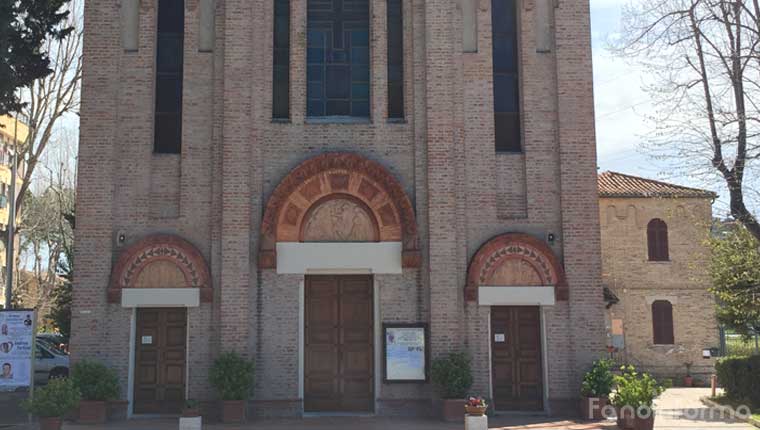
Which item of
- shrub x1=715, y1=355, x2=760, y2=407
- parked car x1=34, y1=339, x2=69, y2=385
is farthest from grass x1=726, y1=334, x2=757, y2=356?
parked car x1=34, y1=339, x2=69, y2=385

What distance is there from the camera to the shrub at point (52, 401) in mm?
14219

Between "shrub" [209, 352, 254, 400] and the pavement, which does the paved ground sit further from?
"shrub" [209, 352, 254, 400]

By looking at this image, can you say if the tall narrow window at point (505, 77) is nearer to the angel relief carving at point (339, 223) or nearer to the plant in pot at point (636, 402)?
the angel relief carving at point (339, 223)

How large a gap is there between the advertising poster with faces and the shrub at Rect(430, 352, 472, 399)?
27.1 feet

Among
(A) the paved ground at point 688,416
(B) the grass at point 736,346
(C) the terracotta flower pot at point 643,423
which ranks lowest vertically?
(A) the paved ground at point 688,416

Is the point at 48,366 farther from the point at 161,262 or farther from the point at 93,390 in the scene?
the point at 161,262

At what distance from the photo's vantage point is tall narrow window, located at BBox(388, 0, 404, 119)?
715 inches

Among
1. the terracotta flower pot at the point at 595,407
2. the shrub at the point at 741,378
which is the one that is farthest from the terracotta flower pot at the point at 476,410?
the shrub at the point at 741,378

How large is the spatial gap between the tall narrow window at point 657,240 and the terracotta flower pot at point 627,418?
15.5 meters

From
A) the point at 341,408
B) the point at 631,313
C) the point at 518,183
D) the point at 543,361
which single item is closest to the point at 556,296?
the point at 543,361

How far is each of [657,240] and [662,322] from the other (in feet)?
10.2

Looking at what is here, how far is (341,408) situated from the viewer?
17.2 m

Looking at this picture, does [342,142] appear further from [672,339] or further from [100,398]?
[672,339]

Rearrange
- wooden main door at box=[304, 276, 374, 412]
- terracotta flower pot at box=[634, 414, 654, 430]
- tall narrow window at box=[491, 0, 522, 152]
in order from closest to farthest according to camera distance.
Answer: terracotta flower pot at box=[634, 414, 654, 430] → wooden main door at box=[304, 276, 374, 412] → tall narrow window at box=[491, 0, 522, 152]
